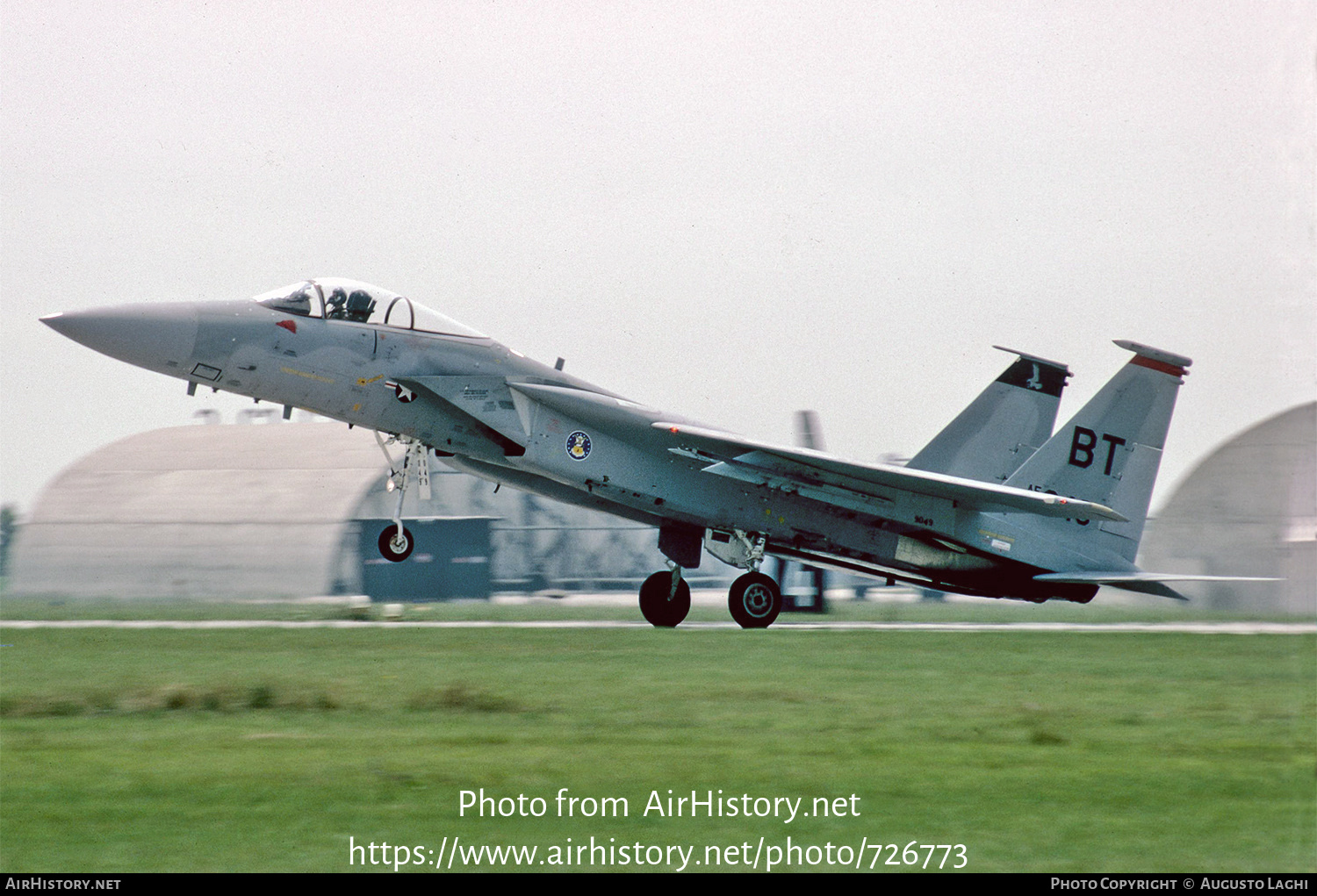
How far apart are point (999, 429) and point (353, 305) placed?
29.4 ft

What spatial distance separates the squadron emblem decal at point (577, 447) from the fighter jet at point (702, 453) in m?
0.02

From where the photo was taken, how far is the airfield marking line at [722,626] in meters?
20.1

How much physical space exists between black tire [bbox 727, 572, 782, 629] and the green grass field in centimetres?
167

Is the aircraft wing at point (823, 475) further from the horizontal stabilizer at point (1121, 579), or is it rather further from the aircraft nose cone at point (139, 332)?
the aircraft nose cone at point (139, 332)

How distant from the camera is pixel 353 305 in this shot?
1578 cm

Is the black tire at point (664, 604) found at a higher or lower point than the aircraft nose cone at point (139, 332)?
lower

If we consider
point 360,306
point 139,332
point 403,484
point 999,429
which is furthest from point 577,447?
point 999,429

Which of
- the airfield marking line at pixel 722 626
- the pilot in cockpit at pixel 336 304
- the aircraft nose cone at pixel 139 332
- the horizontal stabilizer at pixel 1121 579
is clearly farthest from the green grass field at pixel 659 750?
the pilot in cockpit at pixel 336 304

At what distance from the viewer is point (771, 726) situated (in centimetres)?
1037

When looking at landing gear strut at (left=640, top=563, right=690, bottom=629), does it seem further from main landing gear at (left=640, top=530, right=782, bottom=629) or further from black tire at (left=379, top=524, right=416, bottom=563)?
black tire at (left=379, top=524, right=416, bottom=563)

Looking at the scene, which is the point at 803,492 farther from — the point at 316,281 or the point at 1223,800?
the point at 1223,800

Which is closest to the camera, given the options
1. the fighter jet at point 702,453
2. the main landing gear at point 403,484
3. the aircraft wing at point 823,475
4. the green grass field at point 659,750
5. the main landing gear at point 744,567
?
the green grass field at point 659,750
